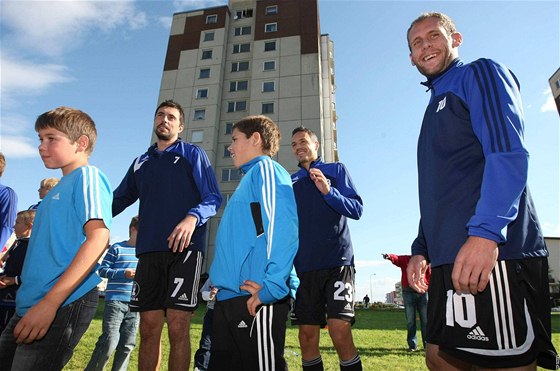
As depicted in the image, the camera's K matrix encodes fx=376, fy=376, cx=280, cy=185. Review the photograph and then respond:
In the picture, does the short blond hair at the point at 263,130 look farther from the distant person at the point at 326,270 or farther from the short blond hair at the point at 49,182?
the short blond hair at the point at 49,182

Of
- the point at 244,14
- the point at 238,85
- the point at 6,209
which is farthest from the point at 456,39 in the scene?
the point at 244,14

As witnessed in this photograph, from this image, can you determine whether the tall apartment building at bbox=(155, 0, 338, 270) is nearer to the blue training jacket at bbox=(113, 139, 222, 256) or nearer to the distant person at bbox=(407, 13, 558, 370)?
the blue training jacket at bbox=(113, 139, 222, 256)

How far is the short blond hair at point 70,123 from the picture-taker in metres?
2.62

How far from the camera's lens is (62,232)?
239cm

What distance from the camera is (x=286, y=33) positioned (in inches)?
1470

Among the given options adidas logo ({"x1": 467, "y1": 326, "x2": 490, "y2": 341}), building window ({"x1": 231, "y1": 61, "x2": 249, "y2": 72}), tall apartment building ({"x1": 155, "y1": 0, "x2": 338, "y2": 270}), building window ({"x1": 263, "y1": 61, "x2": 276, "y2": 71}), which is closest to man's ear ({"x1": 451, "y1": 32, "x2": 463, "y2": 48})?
adidas logo ({"x1": 467, "y1": 326, "x2": 490, "y2": 341})

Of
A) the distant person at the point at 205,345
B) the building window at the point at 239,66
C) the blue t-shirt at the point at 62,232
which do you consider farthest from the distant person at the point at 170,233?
the building window at the point at 239,66

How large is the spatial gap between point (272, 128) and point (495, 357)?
7.42 ft

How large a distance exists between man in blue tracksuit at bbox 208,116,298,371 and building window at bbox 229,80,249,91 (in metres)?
35.8

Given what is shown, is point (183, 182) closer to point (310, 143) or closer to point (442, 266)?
point (310, 143)

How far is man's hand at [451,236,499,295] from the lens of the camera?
65.2 inches

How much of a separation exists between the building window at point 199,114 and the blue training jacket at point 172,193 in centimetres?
3231

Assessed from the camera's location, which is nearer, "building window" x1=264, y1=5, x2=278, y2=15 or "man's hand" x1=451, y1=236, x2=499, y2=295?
"man's hand" x1=451, y1=236, x2=499, y2=295

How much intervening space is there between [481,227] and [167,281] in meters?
2.78
